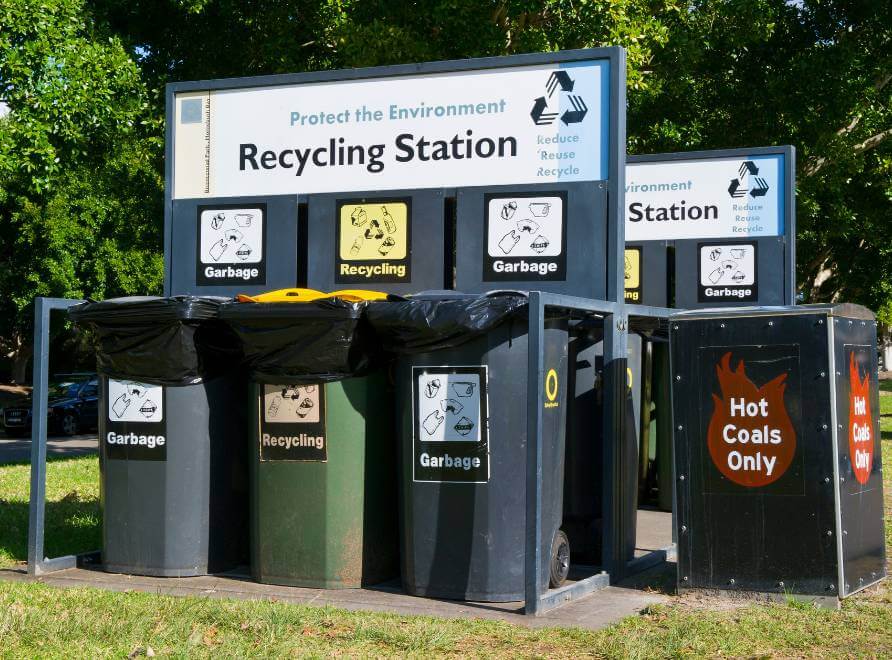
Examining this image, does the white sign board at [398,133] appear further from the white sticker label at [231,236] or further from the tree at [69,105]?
the tree at [69,105]

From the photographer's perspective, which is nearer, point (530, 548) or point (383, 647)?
point (383, 647)

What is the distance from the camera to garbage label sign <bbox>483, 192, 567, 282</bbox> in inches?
329

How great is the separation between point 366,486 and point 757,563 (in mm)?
2358

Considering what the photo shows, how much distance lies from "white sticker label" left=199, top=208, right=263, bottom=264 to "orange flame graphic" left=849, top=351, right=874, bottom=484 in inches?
171

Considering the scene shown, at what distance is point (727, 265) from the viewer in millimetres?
14172

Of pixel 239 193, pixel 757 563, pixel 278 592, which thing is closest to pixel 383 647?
pixel 278 592

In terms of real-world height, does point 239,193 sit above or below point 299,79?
below

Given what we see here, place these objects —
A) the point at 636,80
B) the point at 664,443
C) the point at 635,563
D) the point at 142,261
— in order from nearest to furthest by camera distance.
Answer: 1. the point at 635,563
2. the point at 664,443
3. the point at 636,80
4. the point at 142,261

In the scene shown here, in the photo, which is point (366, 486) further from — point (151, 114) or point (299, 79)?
point (151, 114)

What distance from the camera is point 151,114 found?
16984 millimetres

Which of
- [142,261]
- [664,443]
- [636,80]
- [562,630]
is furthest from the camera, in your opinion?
[142,261]

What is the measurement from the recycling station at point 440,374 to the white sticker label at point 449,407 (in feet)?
0.04

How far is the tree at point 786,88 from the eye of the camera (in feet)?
63.0

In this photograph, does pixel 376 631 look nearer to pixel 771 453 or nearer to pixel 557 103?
pixel 771 453
